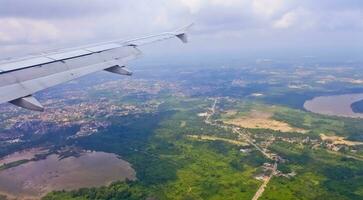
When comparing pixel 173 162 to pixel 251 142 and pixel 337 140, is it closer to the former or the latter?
pixel 251 142

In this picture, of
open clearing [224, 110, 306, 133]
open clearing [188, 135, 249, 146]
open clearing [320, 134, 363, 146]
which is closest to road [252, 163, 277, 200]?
open clearing [188, 135, 249, 146]

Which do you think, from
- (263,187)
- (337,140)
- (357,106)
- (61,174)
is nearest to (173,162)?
(263,187)

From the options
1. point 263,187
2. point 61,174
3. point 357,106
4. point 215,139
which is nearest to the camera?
point 263,187

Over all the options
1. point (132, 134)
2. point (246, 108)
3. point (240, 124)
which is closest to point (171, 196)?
point (132, 134)

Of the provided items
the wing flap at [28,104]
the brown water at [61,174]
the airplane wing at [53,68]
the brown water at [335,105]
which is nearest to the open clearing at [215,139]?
the brown water at [61,174]

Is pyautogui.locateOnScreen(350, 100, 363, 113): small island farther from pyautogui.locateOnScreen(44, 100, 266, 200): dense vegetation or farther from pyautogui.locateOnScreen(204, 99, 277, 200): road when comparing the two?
pyautogui.locateOnScreen(44, 100, 266, 200): dense vegetation

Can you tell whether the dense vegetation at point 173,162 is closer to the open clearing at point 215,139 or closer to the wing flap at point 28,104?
the open clearing at point 215,139
